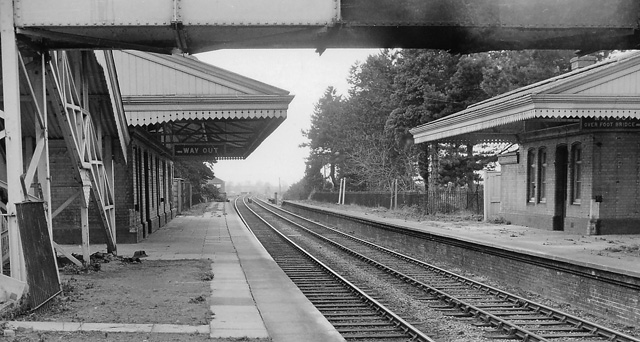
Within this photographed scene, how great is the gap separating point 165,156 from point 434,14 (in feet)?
76.8

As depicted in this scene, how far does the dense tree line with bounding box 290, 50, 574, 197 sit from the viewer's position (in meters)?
35.4

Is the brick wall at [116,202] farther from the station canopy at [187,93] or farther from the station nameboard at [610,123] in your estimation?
the station nameboard at [610,123]

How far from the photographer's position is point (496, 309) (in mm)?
10117

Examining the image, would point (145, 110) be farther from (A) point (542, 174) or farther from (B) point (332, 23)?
(A) point (542, 174)

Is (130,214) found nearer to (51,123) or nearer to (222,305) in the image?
(51,123)

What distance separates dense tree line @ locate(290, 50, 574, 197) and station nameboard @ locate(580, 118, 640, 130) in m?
17.1

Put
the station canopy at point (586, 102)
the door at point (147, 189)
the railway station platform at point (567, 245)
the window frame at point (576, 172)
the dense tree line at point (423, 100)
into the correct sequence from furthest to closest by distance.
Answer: the dense tree line at point (423, 100) → the door at point (147, 189) → the window frame at point (576, 172) → the station canopy at point (586, 102) → the railway station platform at point (567, 245)

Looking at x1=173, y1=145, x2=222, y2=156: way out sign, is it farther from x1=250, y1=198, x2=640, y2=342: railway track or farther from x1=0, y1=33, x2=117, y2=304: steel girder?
x1=250, y1=198, x2=640, y2=342: railway track

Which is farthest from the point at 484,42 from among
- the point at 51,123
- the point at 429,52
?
the point at 429,52

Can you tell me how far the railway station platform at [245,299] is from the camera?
284 inches

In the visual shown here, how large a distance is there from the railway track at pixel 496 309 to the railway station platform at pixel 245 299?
8.70 feet

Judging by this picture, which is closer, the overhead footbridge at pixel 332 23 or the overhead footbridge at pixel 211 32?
the overhead footbridge at pixel 211 32

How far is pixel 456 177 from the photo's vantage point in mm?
39156

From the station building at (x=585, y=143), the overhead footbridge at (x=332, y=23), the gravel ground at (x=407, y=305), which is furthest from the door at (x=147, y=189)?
the overhead footbridge at (x=332, y=23)
